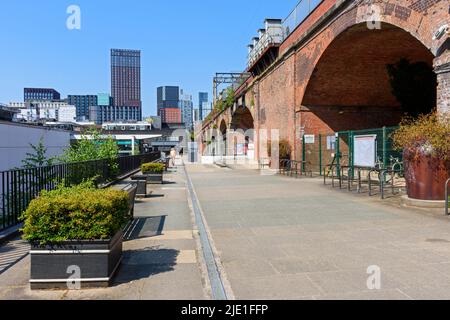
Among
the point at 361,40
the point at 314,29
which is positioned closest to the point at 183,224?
the point at 361,40

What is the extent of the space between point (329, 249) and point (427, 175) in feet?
15.0

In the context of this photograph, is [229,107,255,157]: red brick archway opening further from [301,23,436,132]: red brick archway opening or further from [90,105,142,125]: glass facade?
[90,105,142,125]: glass facade

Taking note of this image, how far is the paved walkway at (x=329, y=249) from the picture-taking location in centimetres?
464

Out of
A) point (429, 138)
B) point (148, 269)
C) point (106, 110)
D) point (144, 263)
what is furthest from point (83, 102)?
point (148, 269)

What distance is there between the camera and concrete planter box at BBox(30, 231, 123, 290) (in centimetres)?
473

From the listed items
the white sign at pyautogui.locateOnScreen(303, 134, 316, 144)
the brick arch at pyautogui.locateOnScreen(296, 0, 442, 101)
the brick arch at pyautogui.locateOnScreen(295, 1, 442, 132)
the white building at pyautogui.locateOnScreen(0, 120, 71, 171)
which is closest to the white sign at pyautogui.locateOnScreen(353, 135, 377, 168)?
the brick arch at pyautogui.locateOnScreen(295, 1, 442, 132)

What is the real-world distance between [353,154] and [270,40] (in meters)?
14.4

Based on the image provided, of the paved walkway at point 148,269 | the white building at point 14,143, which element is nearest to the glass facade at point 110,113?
the white building at point 14,143

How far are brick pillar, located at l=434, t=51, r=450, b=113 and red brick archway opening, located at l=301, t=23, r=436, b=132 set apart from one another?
14.3ft

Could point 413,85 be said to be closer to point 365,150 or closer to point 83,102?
point 365,150

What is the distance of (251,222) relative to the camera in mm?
8773
